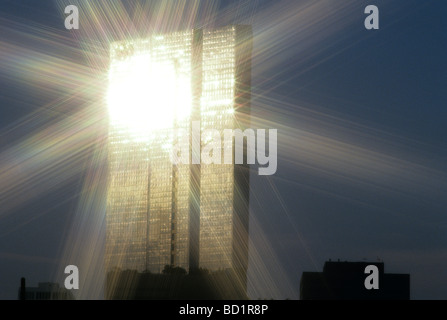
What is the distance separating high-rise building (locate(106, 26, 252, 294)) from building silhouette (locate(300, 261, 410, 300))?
41109 millimetres

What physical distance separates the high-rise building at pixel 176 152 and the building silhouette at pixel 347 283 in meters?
41.1

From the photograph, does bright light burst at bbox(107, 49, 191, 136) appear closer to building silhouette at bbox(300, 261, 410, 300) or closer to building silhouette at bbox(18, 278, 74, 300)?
building silhouette at bbox(18, 278, 74, 300)

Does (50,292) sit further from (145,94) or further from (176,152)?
(145,94)

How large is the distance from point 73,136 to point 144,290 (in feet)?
75.2

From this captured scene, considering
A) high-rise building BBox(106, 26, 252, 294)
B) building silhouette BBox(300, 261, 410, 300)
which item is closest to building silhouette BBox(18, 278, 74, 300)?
high-rise building BBox(106, 26, 252, 294)

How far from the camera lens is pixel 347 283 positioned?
132 meters

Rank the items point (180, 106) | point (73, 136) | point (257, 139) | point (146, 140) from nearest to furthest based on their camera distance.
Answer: point (257, 139)
point (73, 136)
point (180, 106)
point (146, 140)

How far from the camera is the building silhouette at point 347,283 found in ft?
429

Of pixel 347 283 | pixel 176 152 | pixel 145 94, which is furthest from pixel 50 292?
pixel 347 283

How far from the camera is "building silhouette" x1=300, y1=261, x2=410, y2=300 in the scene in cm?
13088
